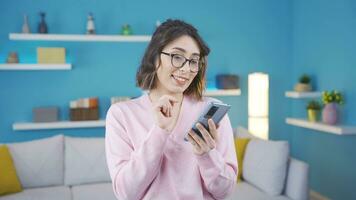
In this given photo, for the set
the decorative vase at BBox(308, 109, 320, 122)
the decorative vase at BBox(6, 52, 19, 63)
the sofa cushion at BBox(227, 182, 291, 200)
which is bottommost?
the sofa cushion at BBox(227, 182, 291, 200)

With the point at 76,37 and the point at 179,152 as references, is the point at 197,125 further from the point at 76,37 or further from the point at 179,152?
the point at 76,37

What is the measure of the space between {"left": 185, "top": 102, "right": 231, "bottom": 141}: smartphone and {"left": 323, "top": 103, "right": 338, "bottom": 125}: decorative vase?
2.68 metres

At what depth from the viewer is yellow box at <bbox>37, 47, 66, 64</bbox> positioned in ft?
12.0

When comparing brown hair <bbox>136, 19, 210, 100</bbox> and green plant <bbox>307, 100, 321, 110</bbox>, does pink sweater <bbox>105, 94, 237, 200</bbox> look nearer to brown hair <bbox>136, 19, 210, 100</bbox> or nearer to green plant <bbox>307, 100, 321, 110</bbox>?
brown hair <bbox>136, 19, 210, 100</bbox>

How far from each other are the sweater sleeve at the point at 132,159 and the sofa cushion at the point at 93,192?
1.96m

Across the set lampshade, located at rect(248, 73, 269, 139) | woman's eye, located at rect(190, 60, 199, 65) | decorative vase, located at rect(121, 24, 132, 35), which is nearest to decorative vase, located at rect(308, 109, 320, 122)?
lampshade, located at rect(248, 73, 269, 139)

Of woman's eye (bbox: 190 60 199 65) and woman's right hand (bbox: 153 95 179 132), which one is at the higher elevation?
woman's eye (bbox: 190 60 199 65)

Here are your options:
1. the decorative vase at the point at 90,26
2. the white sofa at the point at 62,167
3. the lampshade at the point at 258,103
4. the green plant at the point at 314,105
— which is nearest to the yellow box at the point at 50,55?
the decorative vase at the point at 90,26

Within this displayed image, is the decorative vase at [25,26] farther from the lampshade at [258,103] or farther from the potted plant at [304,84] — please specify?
the potted plant at [304,84]

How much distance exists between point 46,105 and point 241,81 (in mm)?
2047

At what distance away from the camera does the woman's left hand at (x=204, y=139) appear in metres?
1.08

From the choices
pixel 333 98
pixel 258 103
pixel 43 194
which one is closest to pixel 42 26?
pixel 43 194

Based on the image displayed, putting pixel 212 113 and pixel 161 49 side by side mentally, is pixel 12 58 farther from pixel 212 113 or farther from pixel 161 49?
pixel 212 113

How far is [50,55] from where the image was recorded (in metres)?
3.67
